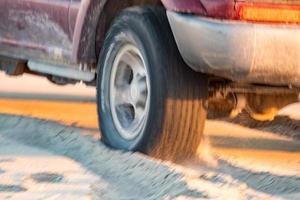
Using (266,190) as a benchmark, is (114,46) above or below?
above

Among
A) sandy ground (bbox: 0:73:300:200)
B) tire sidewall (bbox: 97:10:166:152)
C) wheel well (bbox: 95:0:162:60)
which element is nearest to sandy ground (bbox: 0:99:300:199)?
sandy ground (bbox: 0:73:300:200)

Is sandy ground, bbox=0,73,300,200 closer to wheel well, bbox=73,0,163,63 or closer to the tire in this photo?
the tire

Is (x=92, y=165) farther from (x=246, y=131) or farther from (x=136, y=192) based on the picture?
(x=246, y=131)

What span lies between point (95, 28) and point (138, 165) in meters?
1.30

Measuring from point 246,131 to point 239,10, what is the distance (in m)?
2.62

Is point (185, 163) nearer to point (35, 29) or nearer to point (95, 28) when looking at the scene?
point (95, 28)

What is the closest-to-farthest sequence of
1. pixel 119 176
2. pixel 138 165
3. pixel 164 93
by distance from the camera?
pixel 119 176, pixel 138 165, pixel 164 93

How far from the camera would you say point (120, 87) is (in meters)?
6.41

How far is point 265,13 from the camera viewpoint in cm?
538

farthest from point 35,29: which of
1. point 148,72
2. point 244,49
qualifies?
point 244,49

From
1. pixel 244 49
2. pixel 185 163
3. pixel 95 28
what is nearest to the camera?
pixel 244 49

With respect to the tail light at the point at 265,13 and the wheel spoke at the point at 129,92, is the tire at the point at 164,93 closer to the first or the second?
the wheel spoke at the point at 129,92

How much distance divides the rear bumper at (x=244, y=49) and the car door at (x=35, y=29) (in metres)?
1.55

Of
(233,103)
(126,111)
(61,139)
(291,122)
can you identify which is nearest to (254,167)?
(233,103)
